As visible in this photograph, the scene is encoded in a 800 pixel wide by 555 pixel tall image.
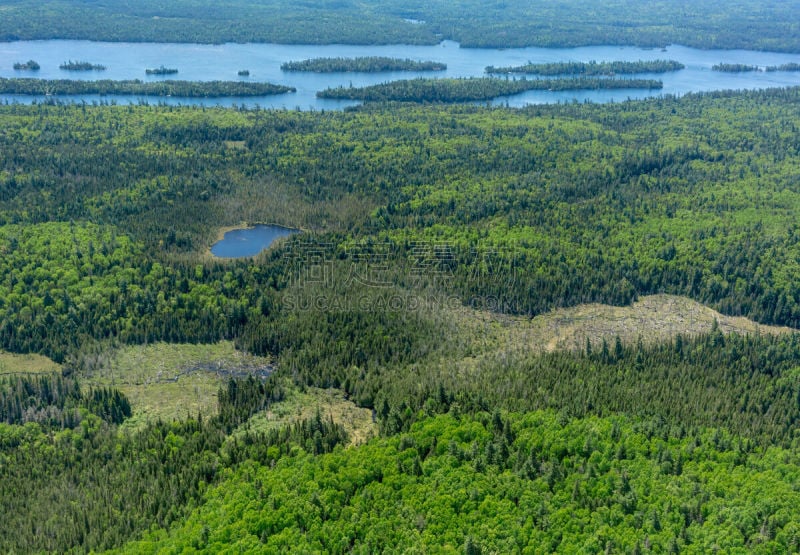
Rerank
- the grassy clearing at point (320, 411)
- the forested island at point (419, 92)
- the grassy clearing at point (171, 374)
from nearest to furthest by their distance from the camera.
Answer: the grassy clearing at point (320, 411) → the grassy clearing at point (171, 374) → the forested island at point (419, 92)

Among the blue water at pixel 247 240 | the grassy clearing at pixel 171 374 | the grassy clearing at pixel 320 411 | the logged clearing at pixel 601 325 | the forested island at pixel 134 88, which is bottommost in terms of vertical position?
the grassy clearing at pixel 320 411

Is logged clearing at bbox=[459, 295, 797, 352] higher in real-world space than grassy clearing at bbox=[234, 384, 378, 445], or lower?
higher

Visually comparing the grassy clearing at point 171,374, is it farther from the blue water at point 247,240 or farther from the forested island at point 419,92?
the forested island at point 419,92

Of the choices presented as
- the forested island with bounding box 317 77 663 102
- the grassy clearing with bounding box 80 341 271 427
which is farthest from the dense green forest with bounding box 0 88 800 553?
the forested island with bounding box 317 77 663 102

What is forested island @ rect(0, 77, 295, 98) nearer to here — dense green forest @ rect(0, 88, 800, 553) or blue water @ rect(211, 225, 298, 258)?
dense green forest @ rect(0, 88, 800, 553)

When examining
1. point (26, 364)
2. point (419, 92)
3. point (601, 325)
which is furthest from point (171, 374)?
point (419, 92)

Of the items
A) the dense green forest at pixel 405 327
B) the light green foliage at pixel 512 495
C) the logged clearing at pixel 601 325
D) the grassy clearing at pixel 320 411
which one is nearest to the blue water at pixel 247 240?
the dense green forest at pixel 405 327

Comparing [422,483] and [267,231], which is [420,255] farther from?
[422,483]
